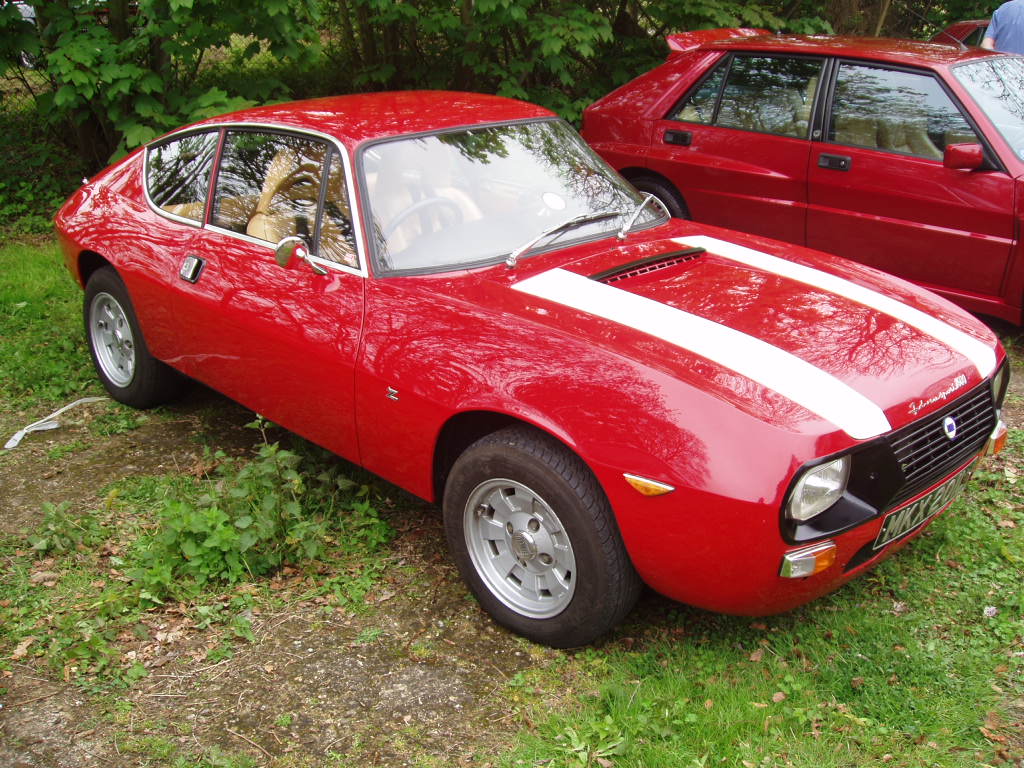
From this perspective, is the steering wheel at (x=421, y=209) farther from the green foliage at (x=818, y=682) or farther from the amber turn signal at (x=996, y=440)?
the amber turn signal at (x=996, y=440)

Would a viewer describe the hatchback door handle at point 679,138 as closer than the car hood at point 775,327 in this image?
No

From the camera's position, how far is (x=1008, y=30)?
7637mm

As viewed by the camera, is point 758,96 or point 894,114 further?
point 758,96

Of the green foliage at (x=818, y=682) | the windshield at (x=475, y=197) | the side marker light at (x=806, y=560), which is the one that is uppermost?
the windshield at (x=475, y=197)

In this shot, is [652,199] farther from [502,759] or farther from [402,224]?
[502,759]

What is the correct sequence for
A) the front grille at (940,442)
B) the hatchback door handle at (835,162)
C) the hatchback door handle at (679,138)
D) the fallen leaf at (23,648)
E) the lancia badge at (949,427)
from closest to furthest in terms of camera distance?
the front grille at (940,442), the lancia badge at (949,427), the fallen leaf at (23,648), the hatchback door handle at (835,162), the hatchback door handle at (679,138)

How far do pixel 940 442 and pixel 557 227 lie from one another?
159 cm

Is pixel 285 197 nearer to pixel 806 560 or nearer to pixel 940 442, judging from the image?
pixel 806 560

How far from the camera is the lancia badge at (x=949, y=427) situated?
3.11 metres

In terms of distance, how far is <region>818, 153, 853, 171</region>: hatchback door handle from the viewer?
576 cm

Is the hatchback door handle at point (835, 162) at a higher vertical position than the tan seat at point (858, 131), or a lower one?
lower

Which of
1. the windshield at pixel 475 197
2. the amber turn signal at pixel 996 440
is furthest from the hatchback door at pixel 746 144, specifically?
the amber turn signal at pixel 996 440

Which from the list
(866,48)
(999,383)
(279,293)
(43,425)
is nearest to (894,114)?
(866,48)

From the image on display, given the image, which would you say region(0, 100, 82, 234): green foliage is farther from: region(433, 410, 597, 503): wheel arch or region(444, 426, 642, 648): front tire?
region(444, 426, 642, 648): front tire
